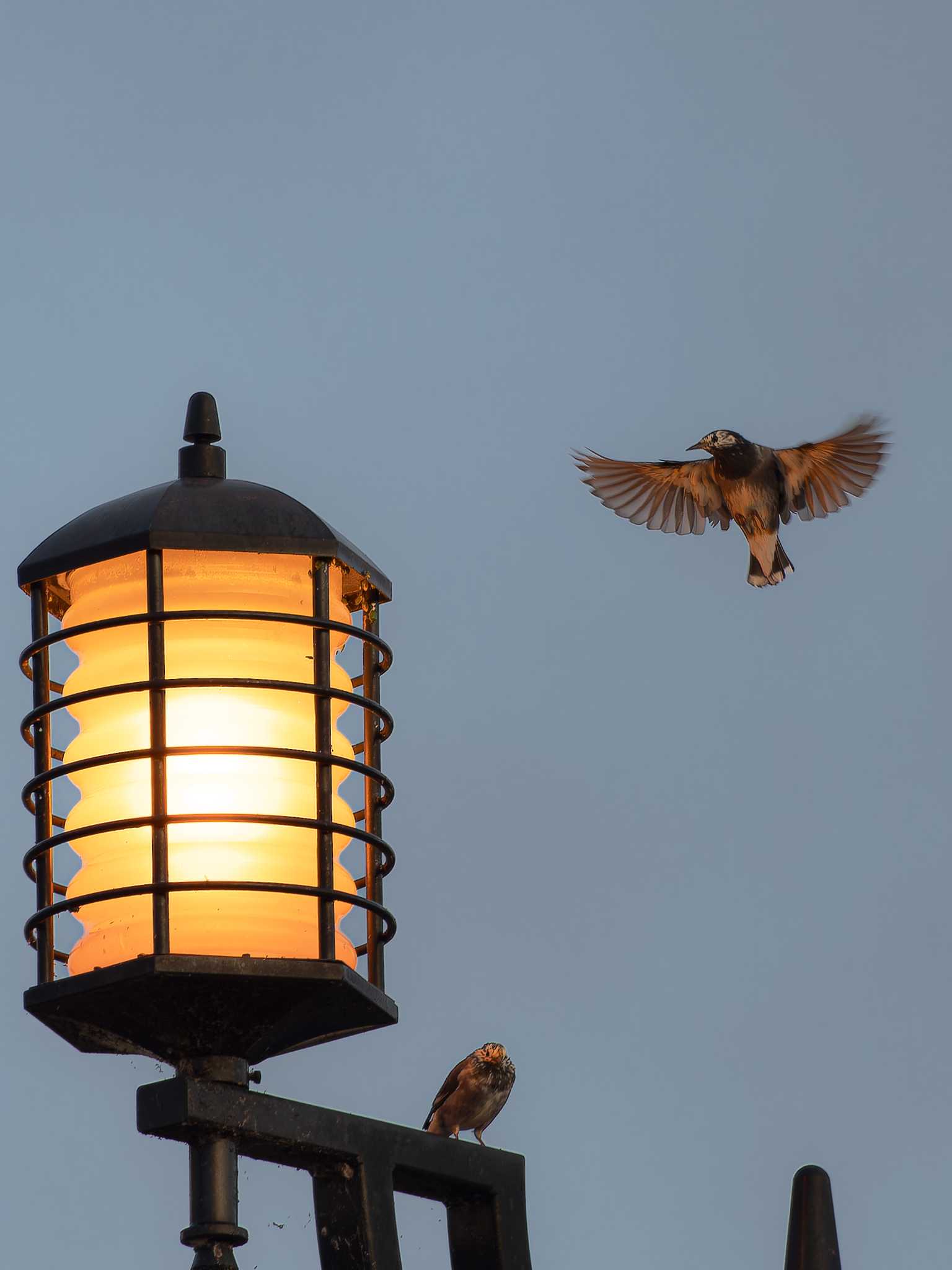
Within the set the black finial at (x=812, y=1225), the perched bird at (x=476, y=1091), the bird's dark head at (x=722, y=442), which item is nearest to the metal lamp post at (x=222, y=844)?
the black finial at (x=812, y=1225)

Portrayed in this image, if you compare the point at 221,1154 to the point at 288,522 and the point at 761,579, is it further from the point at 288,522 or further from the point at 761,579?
the point at 761,579

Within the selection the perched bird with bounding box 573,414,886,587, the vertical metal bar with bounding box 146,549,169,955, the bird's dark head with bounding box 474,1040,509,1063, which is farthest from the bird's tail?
the vertical metal bar with bounding box 146,549,169,955

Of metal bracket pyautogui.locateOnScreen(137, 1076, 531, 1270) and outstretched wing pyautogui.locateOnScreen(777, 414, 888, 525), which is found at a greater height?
outstretched wing pyautogui.locateOnScreen(777, 414, 888, 525)

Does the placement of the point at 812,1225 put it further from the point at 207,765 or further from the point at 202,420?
the point at 202,420

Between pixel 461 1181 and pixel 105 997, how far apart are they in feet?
2.91

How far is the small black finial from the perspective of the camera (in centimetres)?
504

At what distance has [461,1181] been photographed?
470cm

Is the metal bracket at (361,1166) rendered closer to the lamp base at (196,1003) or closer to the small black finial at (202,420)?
the lamp base at (196,1003)

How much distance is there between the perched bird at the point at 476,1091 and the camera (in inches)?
456

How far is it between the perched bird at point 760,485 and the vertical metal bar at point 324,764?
422 inches

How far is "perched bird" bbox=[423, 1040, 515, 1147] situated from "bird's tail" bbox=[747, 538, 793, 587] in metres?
4.77

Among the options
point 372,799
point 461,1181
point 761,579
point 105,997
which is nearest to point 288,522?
point 372,799

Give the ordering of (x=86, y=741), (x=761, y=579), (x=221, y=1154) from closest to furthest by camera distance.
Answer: (x=221, y=1154) → (x=86, y=741) → (x=761, y=579)

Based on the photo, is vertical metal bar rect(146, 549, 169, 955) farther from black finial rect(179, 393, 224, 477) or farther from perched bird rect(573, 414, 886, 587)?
perched bird rect(573, 414, 886, 587)
